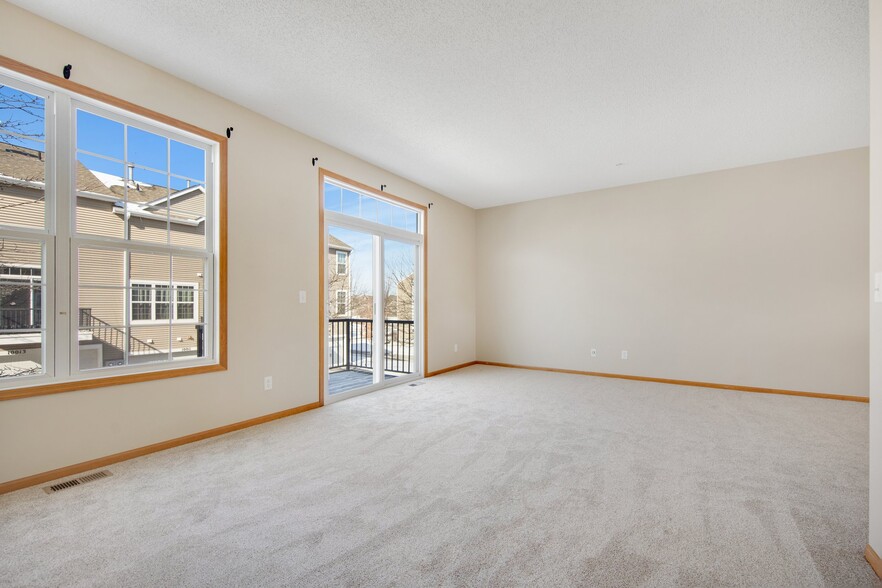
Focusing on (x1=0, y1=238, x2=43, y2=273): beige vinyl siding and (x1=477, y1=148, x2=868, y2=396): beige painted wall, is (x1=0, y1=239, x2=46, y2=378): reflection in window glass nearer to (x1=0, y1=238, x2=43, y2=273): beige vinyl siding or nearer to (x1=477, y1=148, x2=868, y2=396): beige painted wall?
(x1=0, y1=238, x2=43, y2=273): beige vinyl siding

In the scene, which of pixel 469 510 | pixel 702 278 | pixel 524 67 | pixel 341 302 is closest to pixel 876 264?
pixel 469 510

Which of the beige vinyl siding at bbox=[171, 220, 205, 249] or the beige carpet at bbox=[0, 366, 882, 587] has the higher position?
the beige vinyl siding at bbox=[171, 220, 205, 249]

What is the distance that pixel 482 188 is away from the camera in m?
5.82

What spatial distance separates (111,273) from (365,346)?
10.6 ft

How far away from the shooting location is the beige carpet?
1633 mm

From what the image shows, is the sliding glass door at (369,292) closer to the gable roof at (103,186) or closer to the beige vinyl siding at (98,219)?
the gable roof at (103,186)

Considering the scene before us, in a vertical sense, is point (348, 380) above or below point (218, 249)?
below

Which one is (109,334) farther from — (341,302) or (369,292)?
(369,292)

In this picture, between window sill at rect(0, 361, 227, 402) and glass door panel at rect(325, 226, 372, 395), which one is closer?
window sill at rect(0, 361, 227, 402)

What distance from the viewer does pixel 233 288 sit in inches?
133

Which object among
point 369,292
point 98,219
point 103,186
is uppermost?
point 103,186

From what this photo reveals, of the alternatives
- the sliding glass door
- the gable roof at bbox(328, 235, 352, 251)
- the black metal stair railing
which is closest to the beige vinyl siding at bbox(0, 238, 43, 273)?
the black metal stair railing

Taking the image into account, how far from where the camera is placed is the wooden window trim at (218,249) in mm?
2350

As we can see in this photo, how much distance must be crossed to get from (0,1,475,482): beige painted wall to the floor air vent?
0.46 ft
